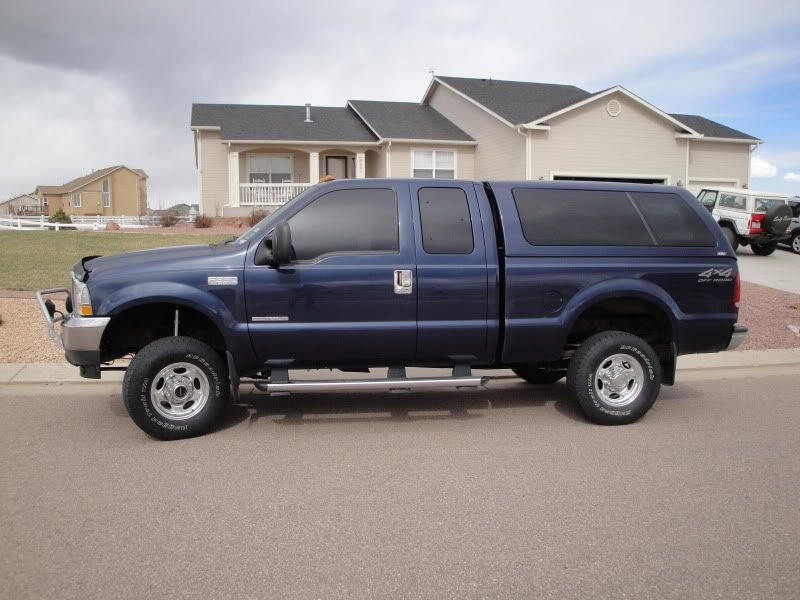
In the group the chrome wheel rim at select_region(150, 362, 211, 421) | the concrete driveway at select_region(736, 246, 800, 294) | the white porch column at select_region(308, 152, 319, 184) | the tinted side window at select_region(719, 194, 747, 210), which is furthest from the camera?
→ the white porch column at select_region(308, 152, 319, 184)

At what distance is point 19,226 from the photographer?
29.6m

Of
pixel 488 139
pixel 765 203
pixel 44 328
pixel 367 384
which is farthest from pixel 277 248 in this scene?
pixel 488 139

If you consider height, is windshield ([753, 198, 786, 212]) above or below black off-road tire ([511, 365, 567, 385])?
above

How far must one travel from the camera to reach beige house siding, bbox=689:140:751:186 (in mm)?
26703

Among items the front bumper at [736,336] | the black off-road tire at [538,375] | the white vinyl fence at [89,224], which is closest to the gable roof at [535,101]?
the white vinyl fence at [89,224]

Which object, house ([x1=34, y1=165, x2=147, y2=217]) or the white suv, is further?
house ([x1=34, y1=165, x2=147, y2=217])

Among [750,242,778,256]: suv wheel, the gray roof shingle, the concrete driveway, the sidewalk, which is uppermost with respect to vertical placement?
the gray roof shingle

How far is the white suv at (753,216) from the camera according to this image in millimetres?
18922

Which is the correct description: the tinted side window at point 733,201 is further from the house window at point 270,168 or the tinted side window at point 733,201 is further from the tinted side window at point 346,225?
the tinted side window at point 346,225

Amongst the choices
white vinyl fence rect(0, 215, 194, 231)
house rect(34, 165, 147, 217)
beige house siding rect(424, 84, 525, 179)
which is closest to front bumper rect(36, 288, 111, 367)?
beige house siding rect(424, 84, 525, 179)

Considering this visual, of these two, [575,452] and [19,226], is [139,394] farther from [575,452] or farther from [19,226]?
[19,226]

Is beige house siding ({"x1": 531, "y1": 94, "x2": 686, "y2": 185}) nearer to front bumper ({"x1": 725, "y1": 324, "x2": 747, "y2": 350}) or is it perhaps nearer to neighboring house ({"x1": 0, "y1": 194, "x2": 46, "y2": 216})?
front bumper ({"x1": 725, "y1": 324, "x2": 747, "y2": 350})

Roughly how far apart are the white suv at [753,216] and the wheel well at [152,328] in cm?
1637

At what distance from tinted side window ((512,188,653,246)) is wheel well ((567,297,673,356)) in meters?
0.56
